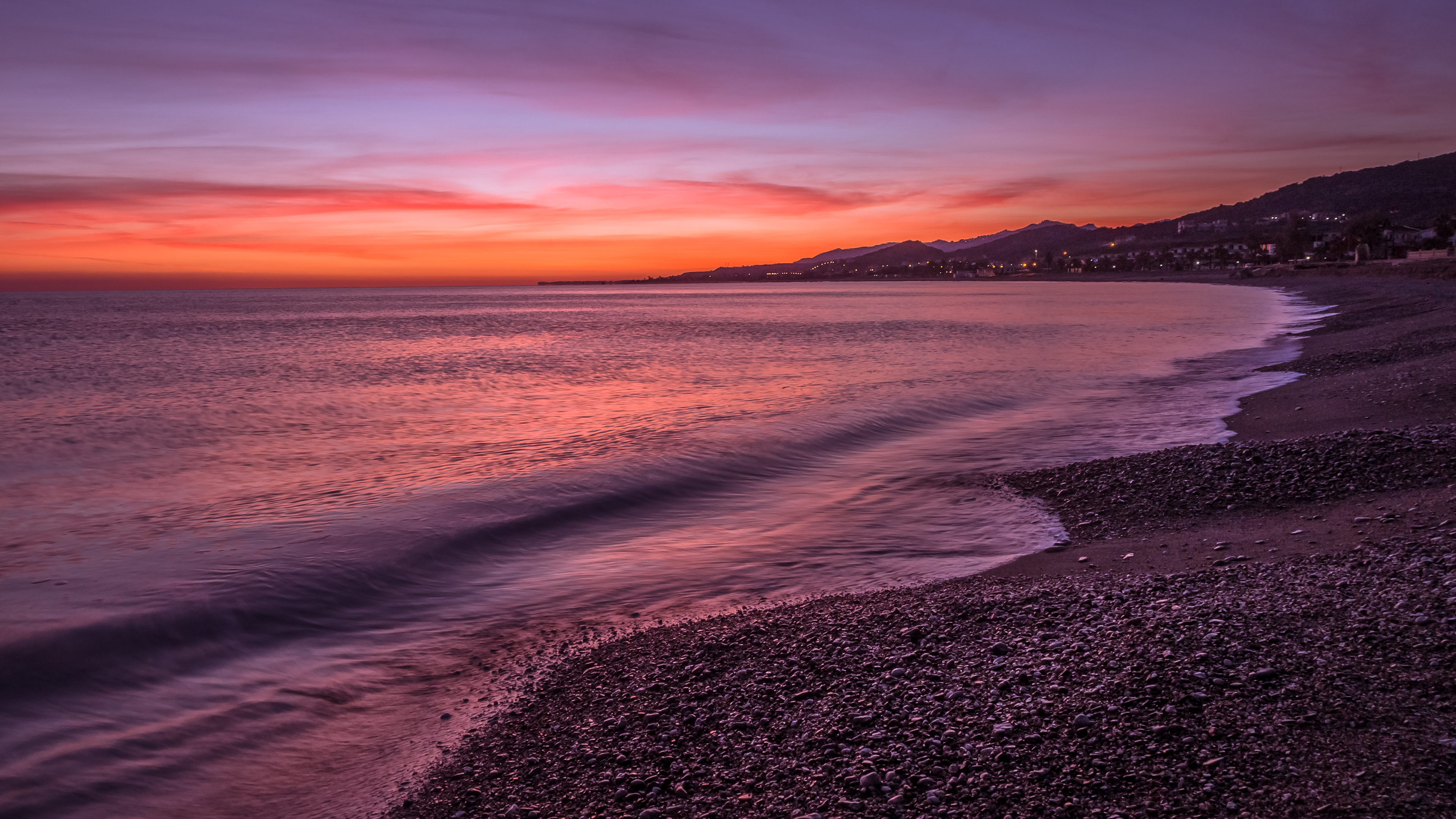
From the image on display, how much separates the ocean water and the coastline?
0.85 metres

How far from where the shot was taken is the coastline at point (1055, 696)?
155 inches

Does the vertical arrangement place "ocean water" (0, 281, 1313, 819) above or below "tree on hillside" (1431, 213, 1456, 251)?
below

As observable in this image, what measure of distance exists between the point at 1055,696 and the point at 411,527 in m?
8.82

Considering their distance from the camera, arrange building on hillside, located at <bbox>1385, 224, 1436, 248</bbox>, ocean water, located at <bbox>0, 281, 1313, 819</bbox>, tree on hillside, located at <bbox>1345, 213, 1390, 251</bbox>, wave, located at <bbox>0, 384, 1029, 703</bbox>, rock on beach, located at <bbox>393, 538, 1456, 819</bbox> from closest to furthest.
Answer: rock on beach, located at <bbox>393, 538, 1456, 819</bbox>
ocean water, located at <bbox>0, 281, 1313, 819</bbox>
wave, located at <bbox>0, 384, 1029, 703</bbox>
tree on hillside, located at <bbox>1345, 213, 1390, 251</bbox>
building on hillside, located at <bbox>1385, 224, 1436, 248</bbox>

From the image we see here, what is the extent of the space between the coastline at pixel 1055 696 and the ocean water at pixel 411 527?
0.85m

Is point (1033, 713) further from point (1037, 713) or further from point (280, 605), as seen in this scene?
point (280, 605)

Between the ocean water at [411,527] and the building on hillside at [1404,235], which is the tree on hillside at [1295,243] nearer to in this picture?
the building on hillside at [1404,235]

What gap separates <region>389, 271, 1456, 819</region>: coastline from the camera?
3932 mm

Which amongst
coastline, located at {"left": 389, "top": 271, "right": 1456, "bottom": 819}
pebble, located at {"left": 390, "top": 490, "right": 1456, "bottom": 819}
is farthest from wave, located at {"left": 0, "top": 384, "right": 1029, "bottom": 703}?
pebble, located at {"left": 390, "top": 490, "right": 1456, "bottom": 819}

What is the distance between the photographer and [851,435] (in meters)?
17.7

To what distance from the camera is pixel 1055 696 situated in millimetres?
4770

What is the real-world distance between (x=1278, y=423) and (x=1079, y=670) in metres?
12.1

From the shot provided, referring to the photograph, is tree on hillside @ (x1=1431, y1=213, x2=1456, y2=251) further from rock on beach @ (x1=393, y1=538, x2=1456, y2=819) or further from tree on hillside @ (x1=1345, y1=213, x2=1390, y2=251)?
rock on beach @ (x1=393, y1=538, x2=1456, y2=819)

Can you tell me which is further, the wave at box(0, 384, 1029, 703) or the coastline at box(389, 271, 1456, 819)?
the wave at box(0, 384, 1029, 703)
